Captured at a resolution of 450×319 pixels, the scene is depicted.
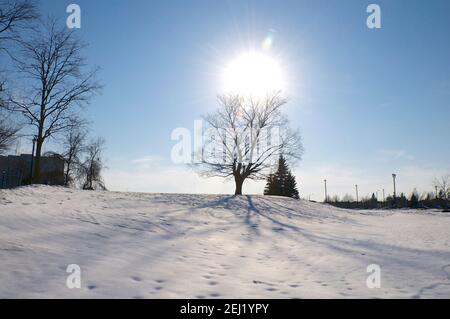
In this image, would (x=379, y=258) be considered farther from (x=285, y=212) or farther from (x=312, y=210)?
(x=312, y=210)

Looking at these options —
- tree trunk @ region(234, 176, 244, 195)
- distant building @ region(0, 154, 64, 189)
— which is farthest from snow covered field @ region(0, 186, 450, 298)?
distant building @ region(0, 154, 64, 189)

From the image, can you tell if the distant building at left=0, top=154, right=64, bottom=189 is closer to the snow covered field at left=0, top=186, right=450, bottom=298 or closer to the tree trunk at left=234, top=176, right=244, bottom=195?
the tree trunk at left=234, top=176, right=244, bottom=195

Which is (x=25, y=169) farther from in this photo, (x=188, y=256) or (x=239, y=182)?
(x=188, y=256)

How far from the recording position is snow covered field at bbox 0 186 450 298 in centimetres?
584

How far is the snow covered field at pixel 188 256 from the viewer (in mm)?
5836

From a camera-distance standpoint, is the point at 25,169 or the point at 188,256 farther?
the point at 25,169

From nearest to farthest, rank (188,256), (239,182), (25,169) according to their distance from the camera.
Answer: (188,256), (239,182), (25,169)

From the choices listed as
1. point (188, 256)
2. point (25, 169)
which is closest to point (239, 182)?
point (188, 256)

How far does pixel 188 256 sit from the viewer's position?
8469 mm

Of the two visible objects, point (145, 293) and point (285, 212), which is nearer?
point (145, 293)
